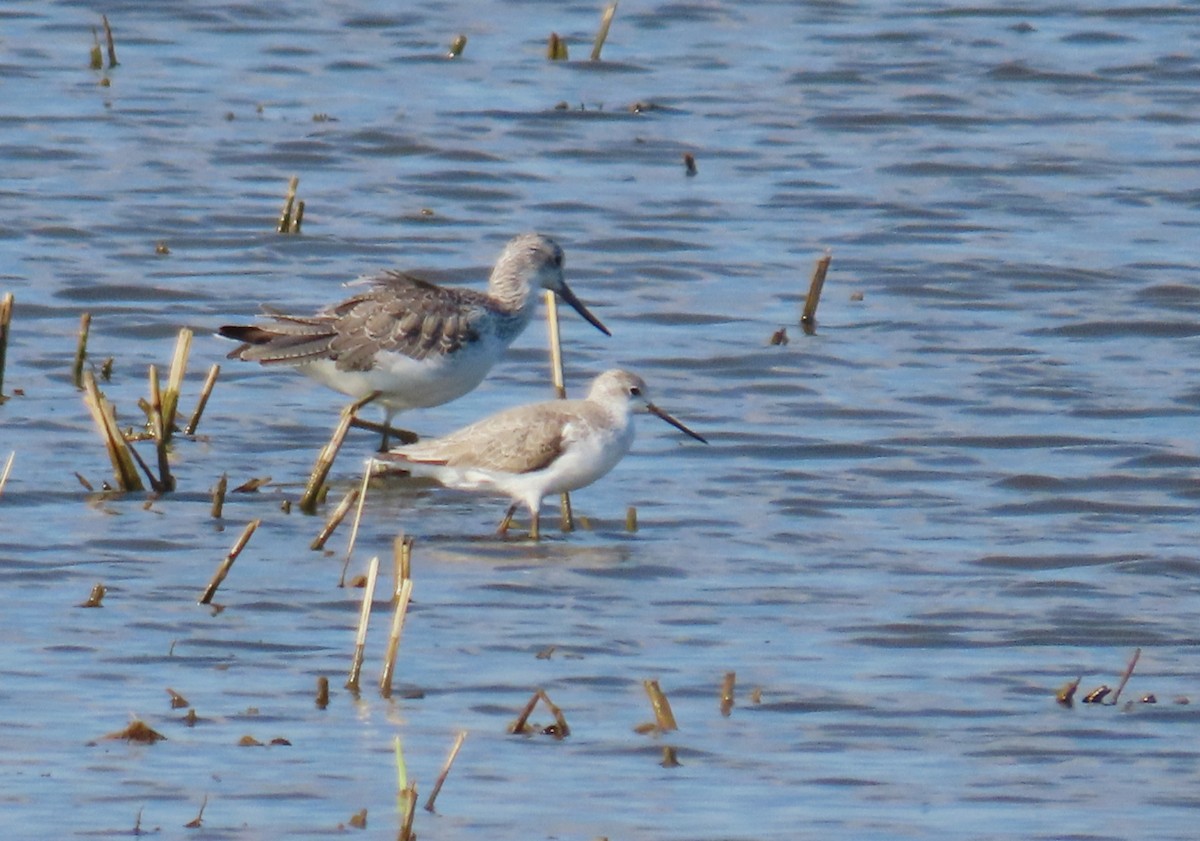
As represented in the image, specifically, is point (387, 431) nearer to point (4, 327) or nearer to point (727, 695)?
point (4, 327)

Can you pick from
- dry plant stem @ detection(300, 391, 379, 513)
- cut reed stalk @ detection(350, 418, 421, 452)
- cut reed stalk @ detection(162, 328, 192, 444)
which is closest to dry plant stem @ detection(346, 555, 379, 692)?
dry plant stem @ detection(300, 391, 379, 513)

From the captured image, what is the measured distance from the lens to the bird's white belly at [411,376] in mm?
11227

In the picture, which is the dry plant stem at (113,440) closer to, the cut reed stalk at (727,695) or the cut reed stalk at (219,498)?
the cut reed stalk at (219,498)

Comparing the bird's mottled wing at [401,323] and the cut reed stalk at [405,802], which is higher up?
the cut reed stalk at [405,802]

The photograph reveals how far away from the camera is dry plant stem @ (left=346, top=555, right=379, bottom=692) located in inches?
288

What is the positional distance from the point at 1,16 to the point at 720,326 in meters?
9.43

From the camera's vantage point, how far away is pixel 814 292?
43.7 feet

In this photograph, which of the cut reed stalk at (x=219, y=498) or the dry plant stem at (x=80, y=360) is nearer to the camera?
the cut reed stalk at (x=219, y=498)

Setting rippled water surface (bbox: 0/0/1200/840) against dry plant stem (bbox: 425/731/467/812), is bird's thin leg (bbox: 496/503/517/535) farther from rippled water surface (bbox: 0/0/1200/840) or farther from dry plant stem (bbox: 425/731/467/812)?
dry plant stem (bbox: 425/731/467/812)

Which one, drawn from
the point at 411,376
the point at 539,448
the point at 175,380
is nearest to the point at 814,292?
the point at 411,376

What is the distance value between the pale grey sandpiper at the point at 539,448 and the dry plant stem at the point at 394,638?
2361mm

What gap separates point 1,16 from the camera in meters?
20.8

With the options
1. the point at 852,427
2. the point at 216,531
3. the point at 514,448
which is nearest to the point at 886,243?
the point at 852,427

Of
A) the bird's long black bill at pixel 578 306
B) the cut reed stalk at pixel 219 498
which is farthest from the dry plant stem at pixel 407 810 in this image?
the bird's long black bill at pixel 578 306
